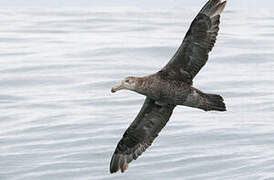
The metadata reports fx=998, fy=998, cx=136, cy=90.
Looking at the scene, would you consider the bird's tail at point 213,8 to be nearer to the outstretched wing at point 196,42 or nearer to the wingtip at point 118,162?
the outstretched wing at point 196,42

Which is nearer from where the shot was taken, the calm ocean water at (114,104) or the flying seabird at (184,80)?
the flying seabird at (184,80)

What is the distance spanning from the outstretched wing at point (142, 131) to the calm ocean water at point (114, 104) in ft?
5.76

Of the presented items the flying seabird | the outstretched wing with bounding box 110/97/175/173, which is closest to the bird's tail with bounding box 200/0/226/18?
the flying seabird

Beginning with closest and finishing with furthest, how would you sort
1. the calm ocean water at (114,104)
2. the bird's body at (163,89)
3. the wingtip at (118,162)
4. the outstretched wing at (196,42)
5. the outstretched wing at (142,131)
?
1. the bird's body at (163,89)
2. the outstretched wing at (196,42)
3. the outstretched wing at (142,131)
4. the wingtip at (118,162)
5. the calm ocean water at (114,104)

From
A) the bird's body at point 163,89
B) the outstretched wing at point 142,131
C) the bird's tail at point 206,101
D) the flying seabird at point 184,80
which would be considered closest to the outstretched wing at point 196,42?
the flying seabird at point 184,80

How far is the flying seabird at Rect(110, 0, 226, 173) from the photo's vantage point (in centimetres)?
1038

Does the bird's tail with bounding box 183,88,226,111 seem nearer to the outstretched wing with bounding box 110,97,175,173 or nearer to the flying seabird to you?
the flying seabird

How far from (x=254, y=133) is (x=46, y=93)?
4.07 m

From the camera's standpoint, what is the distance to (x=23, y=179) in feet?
44.4

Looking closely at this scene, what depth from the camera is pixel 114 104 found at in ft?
55.3

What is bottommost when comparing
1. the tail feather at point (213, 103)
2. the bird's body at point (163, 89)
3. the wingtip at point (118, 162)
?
the wingtip at point (118, 162)

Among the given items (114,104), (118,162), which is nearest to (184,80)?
(118,162)

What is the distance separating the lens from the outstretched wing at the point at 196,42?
35.0 feet

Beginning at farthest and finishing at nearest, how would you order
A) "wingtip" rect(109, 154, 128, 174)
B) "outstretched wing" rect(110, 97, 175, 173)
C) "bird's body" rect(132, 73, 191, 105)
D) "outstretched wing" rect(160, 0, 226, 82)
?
"wingtip" rect(109, 154, 128, 174)
"outstretched wing" rect(110, 97, 175, 173)
"outstretched wing" rect(160, 0, 226, 82)
"bird's body" rect(132, 73, 191, 105)
